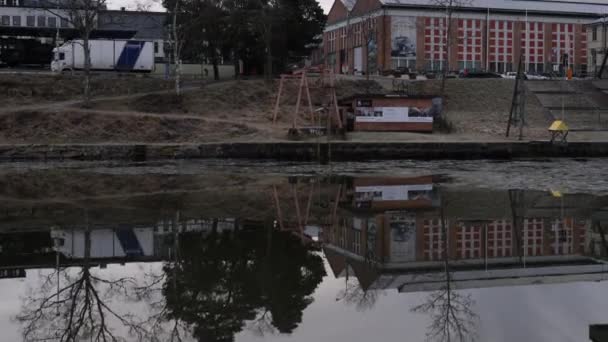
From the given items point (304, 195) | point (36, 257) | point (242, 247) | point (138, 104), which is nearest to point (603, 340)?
point (242, 247)

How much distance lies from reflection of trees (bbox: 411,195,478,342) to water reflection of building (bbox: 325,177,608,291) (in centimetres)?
43

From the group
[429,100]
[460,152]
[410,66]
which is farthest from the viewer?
[410,66]

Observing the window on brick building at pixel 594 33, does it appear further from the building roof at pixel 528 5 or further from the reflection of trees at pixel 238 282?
the reflection of trees at pixel 238 282

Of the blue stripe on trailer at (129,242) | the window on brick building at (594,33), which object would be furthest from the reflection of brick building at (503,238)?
the window on brick building at (594,33)

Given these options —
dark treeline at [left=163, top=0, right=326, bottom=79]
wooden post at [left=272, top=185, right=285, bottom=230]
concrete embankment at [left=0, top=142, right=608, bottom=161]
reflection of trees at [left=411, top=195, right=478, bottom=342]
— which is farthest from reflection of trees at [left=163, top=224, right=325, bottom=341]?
dark treeline at [left=163, top=0, right=326, bottom=79]

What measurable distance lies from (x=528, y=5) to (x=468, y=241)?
78.9 m

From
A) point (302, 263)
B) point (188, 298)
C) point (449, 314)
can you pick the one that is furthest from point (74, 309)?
point (449, 314)

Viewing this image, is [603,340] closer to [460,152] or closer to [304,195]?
[304,195]

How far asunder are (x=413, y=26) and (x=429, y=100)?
37891 millimetres

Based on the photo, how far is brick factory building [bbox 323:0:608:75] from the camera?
80500mm

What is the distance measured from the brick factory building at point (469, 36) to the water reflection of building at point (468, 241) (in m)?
58.2

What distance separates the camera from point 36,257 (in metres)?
12.7

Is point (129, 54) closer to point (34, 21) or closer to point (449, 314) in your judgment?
point (34, 21)

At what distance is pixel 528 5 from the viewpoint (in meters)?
86.5
